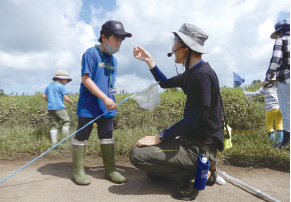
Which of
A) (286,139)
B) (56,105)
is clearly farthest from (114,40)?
(286,139)

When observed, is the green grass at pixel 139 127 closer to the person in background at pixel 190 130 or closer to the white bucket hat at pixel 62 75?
the white bucket hat at pixel 62 75

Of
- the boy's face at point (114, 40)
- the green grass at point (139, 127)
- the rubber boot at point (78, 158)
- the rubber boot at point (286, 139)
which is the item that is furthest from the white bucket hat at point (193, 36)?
the rubber boot at point (286, 139)

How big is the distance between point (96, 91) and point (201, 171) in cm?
154

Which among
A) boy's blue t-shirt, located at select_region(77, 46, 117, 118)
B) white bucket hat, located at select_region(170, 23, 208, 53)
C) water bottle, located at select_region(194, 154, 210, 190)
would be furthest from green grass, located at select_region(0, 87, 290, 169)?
white bucket hat, located at select_region(170, 23, 208, 53)

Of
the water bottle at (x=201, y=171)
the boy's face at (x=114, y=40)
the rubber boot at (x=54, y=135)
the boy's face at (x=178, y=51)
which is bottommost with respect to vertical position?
the water bottle at (x=201, y=171)

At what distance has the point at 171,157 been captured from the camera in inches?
103

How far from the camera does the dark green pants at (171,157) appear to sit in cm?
263

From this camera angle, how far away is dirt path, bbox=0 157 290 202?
8.50 feet

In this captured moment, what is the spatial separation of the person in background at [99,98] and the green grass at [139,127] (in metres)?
1.12

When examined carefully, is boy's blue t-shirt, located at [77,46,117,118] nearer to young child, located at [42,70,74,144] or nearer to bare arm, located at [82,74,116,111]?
bare arm, located at [82,74,116,111]

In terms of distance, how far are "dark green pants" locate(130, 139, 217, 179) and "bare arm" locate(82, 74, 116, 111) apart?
62cm

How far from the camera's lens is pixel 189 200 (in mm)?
2596

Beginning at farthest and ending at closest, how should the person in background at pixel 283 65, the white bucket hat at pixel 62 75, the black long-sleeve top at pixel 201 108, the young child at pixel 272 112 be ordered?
1. the white bucket hat at pixel 62 75
2. the young child at pixel 272 112
3. the person in background at pixel 283 65
4. the black long-sleeve top at pixel 201 108

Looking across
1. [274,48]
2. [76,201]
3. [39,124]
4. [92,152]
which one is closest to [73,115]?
[39,124]
